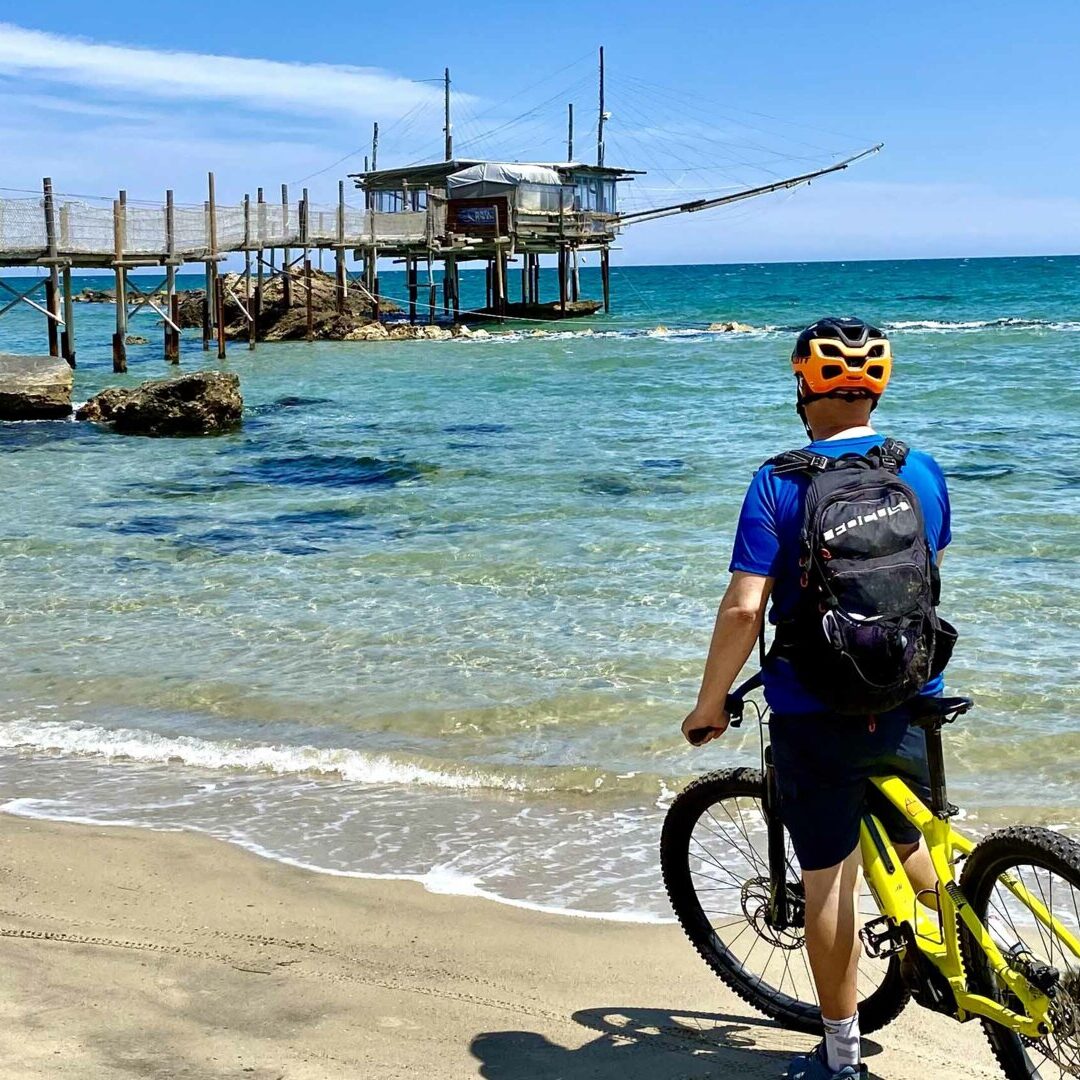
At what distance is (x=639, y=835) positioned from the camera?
525cm

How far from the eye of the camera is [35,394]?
20.1 metres

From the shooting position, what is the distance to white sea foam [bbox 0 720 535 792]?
5934mm

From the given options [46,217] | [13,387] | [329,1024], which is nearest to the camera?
[329,1024]

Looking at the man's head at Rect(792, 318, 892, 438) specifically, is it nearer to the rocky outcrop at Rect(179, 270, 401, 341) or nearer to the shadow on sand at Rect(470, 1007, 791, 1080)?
the shadow on sand at Rect(470, 1007, 791, 1080)

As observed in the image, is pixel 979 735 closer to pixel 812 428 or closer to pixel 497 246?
pixel 812 428

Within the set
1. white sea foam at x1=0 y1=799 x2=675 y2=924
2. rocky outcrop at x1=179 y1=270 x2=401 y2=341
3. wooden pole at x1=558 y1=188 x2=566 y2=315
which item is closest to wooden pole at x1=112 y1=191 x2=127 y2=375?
rocky outcrop at x1=179 y1=270 x2=401 y2=341

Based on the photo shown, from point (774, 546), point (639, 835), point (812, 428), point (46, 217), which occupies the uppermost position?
point (46, 217)

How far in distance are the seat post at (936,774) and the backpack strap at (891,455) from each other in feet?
1.88

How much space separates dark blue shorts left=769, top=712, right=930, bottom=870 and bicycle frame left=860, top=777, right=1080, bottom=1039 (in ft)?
0.23

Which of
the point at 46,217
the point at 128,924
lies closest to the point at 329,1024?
the point at 128,924

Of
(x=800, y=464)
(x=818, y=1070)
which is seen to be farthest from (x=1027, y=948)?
(x=800, y=464)

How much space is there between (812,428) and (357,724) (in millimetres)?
4219

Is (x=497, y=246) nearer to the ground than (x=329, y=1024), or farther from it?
farther from it

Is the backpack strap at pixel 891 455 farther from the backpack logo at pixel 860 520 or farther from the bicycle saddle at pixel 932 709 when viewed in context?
the bicycle saddle at pixel 932 709
